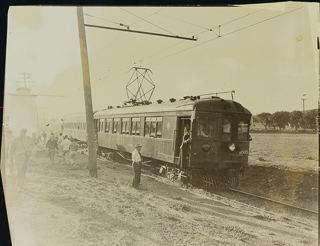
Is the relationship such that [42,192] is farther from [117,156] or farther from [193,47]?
[193,47]

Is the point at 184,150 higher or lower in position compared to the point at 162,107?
lower

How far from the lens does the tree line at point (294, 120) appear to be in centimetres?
294

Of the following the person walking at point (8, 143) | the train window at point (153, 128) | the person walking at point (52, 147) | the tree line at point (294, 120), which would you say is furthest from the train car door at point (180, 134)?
the person walking at point (8, 143)

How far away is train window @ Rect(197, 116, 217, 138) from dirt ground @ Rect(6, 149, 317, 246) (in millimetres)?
569

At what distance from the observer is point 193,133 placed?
308 centimetres

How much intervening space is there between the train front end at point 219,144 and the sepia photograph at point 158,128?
0.01 metres

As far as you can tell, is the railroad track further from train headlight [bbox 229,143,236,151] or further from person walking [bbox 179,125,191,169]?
person walking [bbox 179,125,191,169]

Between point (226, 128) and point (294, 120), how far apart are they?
654 mm

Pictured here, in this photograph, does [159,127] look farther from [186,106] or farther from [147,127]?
[186,106]

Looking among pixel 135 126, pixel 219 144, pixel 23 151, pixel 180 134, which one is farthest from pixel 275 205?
pixel 23 151

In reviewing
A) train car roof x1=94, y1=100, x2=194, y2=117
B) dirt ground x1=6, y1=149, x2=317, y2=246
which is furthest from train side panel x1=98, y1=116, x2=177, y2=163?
dirt ground x1=6, y1=149, x2=317, y2=246

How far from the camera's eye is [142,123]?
126 inches

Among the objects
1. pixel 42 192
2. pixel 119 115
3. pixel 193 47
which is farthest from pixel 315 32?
pixel 42 192

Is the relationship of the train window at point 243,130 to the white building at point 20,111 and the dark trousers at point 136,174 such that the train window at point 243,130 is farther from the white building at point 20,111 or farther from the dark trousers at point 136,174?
the white building at point 20,111
